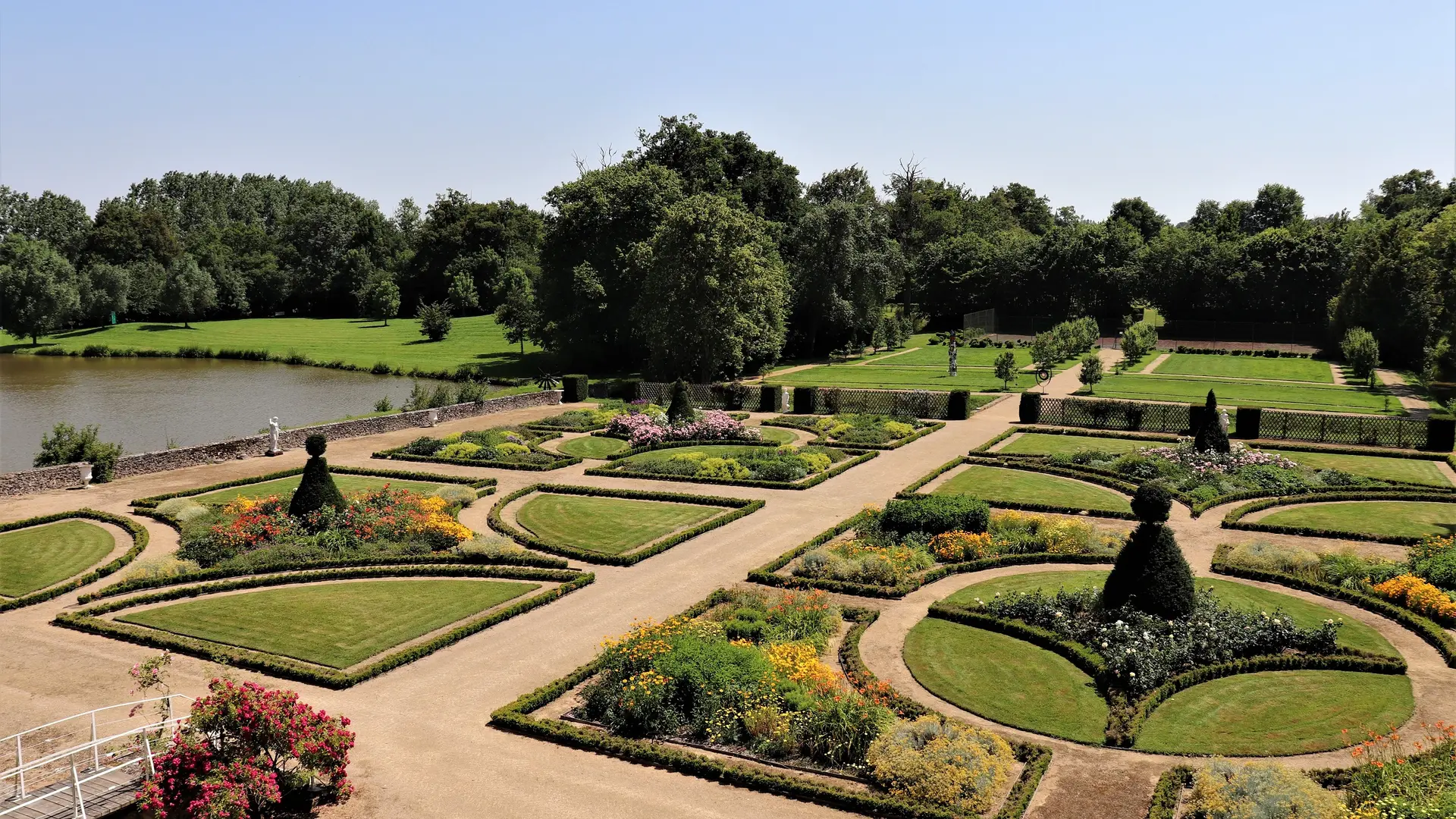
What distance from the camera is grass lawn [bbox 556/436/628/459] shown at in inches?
1490

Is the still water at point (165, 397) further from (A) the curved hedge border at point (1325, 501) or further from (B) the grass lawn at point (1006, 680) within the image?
(A) the curved hedge border at point (1325, 501)

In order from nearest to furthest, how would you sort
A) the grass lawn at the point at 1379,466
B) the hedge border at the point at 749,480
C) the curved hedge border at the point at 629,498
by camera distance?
the curved hedge border at the point at 629,498, the hedge border at the point at 749,480, the grass lawn at the point at 1379,466

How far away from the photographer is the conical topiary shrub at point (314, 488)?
25969mm

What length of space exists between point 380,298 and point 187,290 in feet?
57.2

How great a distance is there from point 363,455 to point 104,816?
1020 inches

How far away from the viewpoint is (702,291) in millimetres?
53312

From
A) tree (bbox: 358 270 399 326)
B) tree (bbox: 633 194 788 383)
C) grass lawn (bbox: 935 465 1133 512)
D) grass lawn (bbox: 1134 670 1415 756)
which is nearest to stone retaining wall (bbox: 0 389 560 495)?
tree (bbox: 633 194 788 383)

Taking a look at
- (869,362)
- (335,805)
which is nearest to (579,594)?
(335,805)

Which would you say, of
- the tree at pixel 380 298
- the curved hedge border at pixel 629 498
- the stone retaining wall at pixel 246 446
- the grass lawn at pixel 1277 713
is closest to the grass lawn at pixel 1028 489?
the curved hedge border at pixel 629 498

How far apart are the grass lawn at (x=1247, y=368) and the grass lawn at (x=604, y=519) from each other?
46.3 m

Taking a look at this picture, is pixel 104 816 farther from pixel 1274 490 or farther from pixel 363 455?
pixel 1274 490

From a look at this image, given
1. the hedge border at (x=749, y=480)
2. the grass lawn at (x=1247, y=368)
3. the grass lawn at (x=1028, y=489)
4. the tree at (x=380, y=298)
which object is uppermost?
the tree at (x=380, y=298)

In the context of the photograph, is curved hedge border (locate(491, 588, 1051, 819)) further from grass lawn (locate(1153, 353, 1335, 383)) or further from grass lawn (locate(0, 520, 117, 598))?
grass lawn (locate(1153, 353, 1335, 383))

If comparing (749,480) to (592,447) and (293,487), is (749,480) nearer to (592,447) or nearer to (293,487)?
(592,447)
